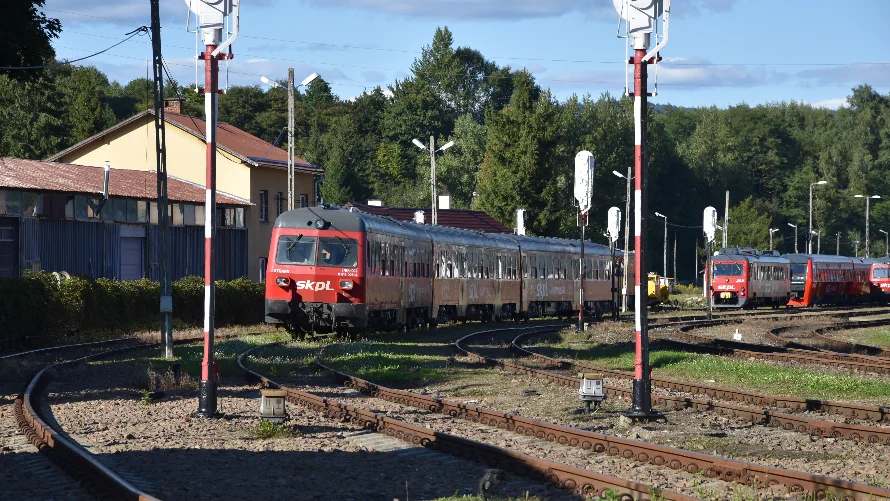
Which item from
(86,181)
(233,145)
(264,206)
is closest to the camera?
(86,181)

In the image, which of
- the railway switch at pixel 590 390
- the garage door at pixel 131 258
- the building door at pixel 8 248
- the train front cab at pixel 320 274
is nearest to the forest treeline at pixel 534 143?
the garage door at pixel 131 258

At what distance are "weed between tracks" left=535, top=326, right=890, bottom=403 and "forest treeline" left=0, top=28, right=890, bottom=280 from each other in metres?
52.7

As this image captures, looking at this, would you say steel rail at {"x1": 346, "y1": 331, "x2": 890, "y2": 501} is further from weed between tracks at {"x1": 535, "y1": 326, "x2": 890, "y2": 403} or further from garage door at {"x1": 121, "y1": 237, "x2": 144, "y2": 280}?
garage door at {"x1": 121, "y1": 237, "x2": 144, "y2": 280}

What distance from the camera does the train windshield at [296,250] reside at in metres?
26.5

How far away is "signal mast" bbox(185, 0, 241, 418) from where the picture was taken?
44.3ft

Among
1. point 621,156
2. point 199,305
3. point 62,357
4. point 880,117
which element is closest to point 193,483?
point 62,357

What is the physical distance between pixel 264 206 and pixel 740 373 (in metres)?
36.9

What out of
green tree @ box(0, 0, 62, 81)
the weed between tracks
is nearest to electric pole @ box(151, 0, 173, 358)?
green tree @ box(0, 0, 62, 81)

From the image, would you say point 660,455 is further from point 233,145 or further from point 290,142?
point 233,145

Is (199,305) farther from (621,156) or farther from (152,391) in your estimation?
(621,156)

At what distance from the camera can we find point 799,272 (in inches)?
2591

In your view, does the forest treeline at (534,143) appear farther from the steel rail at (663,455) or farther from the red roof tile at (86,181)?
the steel rail at (663,455)

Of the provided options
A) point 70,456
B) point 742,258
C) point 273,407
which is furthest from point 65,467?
point 742,258

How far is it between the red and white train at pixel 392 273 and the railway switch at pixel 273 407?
46.1 ft
